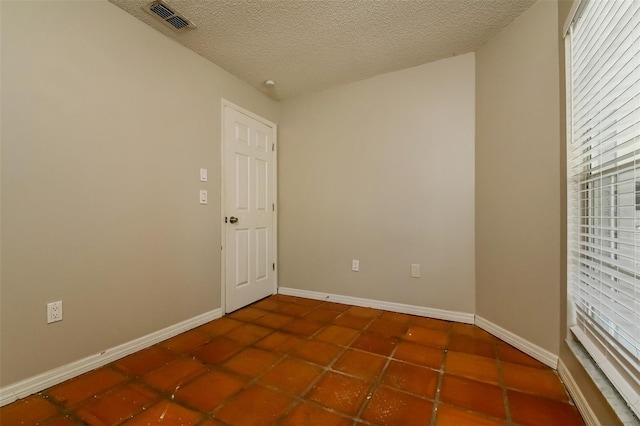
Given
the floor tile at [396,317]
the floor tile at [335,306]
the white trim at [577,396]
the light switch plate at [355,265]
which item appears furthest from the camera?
the light switch plate at [355,265]

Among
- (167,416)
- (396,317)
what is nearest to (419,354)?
(396,317)

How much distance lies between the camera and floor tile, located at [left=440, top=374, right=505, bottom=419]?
1.30 metres

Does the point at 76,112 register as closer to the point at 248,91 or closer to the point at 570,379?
the point at 248,91

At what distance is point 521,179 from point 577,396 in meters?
1.26

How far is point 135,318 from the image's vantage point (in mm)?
1884

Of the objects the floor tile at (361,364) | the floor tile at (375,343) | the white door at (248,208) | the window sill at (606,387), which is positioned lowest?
the floor tile at (375,343)

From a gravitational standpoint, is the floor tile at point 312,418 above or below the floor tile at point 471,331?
above

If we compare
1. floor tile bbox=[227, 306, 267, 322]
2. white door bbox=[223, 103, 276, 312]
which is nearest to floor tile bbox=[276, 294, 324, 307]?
white door bbox=[223, 103, 276, 312]

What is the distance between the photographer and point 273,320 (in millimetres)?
2412

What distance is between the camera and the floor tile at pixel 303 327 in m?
2.16

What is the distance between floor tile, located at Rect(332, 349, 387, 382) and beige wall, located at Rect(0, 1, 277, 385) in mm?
1352

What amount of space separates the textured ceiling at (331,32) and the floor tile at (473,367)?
2.34 meters

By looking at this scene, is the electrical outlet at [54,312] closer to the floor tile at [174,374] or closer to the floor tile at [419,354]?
the floor tile at [174,374]

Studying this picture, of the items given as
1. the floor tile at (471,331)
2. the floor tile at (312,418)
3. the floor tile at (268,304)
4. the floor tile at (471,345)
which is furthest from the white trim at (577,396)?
the floor tile at (268,304)
